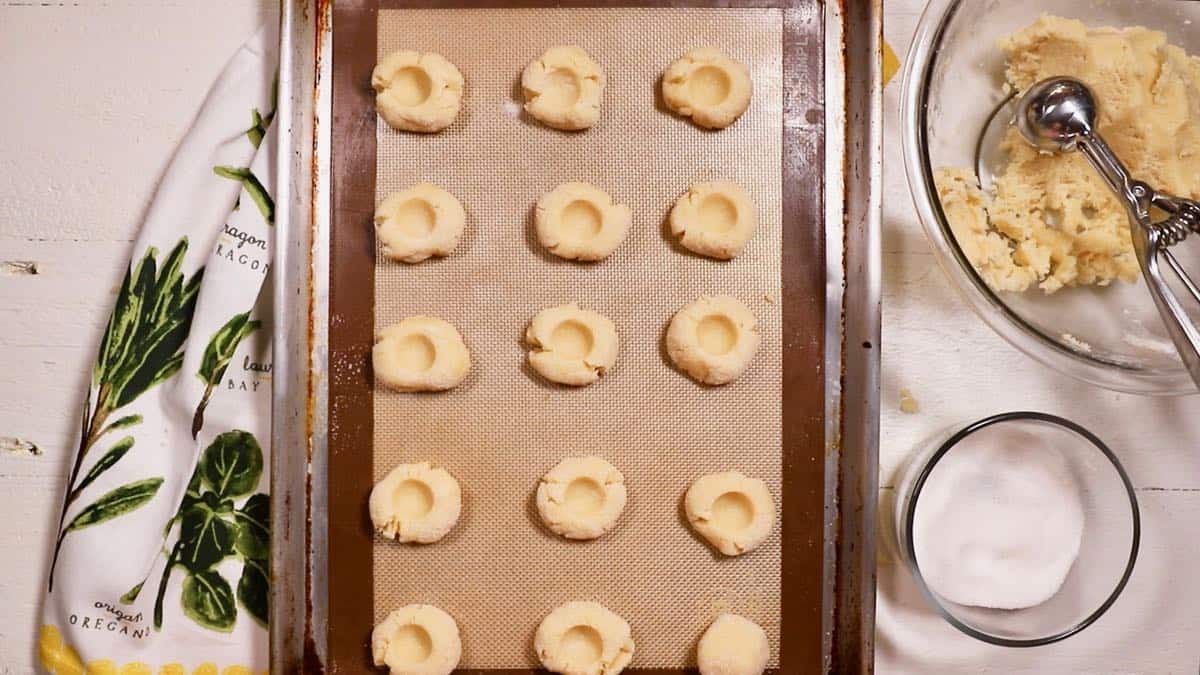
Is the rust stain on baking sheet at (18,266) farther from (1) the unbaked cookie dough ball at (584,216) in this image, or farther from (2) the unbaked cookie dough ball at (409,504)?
(1) the unbaked cookie dough ball at (584,216)

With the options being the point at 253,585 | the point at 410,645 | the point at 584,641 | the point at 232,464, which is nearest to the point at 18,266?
the point at 232,464

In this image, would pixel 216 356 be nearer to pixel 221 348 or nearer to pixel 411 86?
pixel 221 348

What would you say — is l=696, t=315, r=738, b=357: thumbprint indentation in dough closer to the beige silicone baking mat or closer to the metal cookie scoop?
the beige silicone baking mat

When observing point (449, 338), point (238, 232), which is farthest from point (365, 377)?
point (238, 232)

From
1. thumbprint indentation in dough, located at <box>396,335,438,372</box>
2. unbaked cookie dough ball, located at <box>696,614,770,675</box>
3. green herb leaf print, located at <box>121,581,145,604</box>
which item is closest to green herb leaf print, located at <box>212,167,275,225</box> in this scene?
thumbprint indentation in dough, located at <box>396,335,438,372</box>

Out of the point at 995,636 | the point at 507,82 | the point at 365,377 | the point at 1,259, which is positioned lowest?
the point at 995,636

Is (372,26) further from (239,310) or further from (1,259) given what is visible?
(1,259)

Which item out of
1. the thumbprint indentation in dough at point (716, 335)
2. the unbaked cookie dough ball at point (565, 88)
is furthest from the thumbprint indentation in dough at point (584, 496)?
the unbaked cookie dough ball at point (565, 88)
